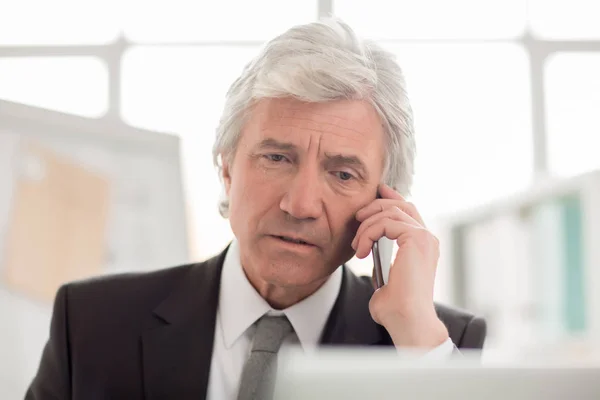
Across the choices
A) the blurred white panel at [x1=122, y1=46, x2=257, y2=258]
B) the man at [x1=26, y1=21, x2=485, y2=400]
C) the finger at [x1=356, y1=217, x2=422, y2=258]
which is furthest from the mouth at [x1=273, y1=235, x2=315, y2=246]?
the blurred white panel at [x1=122, y1=46, x2=257, y2=258]

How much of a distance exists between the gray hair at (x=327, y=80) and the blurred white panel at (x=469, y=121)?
3242mm

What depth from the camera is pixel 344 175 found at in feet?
5.12

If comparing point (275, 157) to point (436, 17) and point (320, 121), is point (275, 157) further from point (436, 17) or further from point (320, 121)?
point (436, 17)

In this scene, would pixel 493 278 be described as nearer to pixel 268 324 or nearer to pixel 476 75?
pixel 476 75

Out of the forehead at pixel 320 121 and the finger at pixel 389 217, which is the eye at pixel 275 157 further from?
the finger at pixel 389 217

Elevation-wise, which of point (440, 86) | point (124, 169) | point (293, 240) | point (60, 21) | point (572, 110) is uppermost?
point (60, 21)

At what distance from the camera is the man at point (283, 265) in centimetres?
151

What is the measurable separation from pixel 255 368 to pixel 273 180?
370mm

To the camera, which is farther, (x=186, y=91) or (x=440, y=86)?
(x=440, y=86)

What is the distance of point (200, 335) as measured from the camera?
1.59 metres

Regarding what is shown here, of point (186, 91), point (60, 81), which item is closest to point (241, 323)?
point (186, 91)

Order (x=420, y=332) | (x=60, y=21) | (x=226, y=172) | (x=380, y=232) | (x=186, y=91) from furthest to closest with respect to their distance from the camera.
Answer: (x=60, y=21) → (x=186, y=91) → (x=226, y=172) → (x=380, y=232) → (x=420, y=332)

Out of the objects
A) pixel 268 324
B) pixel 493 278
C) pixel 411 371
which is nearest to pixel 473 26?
pixel 493 278

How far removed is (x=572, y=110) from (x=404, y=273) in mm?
4076
